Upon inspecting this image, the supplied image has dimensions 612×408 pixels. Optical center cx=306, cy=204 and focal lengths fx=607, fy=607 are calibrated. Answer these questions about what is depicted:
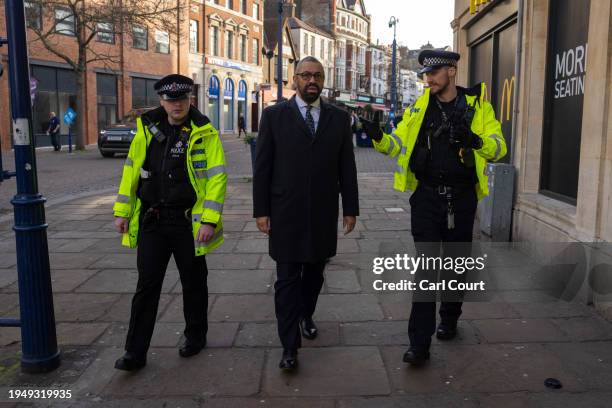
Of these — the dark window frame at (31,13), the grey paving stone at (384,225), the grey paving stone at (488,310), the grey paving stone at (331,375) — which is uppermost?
the dark window frame at (31,13)

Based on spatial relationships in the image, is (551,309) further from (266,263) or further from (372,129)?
(266,263)

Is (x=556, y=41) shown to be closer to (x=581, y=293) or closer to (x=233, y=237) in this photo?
(x=581, y=293)

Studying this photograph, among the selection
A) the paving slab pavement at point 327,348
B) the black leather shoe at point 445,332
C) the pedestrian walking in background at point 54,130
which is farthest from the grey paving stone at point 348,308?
the pedestrian walking in background at point 54,130

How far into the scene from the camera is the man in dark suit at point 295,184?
3.71m

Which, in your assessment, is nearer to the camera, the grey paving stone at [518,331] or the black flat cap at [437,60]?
the black flat cap at [437,60]

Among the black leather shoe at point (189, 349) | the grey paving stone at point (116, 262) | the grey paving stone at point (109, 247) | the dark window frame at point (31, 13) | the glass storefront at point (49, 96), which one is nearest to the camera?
the black leather shoe at point (189, 349)

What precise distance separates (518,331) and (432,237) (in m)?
1.12

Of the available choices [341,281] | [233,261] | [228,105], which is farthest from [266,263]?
[228,105]

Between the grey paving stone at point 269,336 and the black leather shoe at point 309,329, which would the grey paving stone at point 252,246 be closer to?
the grey paving stone at point 269,336

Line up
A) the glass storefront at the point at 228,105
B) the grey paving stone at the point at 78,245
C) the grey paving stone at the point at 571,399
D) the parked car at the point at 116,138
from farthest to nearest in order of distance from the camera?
1. the glass storefront at the point at 228,105
2. the parked car at the point at 116,138
3. the grey paving stone at the point at 78,245
4. the grey paving stone at the point at 571,399

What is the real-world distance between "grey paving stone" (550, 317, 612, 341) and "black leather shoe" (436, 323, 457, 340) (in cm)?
83

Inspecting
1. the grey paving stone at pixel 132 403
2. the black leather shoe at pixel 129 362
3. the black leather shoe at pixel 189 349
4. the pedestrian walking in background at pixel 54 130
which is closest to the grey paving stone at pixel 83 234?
the black leather shoe at pixel 189 349

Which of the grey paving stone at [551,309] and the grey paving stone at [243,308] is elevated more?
the grey paving stone at [551,309]

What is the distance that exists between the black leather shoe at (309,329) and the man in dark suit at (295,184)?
0.50 meters
